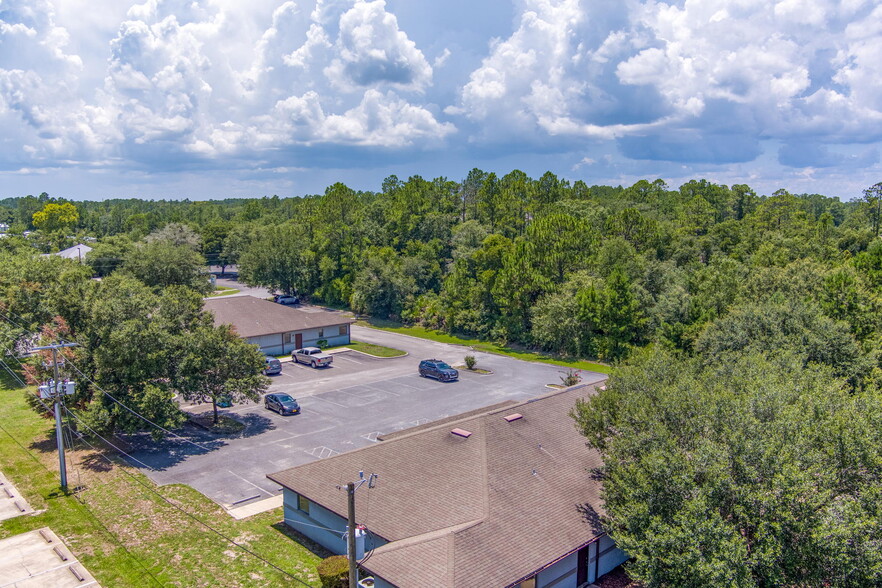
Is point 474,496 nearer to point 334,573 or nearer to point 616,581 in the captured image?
point 334,573

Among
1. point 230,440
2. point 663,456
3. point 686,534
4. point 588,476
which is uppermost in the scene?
point 663,456

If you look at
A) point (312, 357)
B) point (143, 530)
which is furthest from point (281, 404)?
point (143, 530)

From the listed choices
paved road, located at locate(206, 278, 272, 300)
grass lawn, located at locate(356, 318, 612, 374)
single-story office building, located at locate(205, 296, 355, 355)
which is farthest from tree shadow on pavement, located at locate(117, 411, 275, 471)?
paved road, located at locate(206, 278, 272, 300)

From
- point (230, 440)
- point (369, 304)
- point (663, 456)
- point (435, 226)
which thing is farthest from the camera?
point (435, 226)

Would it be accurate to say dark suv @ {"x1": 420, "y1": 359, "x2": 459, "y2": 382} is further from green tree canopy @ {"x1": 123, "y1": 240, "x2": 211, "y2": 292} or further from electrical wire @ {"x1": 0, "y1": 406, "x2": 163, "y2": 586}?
green tree canopy @ {"x1": 123, "y1": 240, "x2": 211, "y2": 292}

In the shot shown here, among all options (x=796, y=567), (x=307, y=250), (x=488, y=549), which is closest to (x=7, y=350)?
(x=488, y=549)

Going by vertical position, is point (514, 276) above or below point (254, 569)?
above

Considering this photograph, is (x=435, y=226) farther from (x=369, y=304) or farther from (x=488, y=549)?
(x=488, y=549)

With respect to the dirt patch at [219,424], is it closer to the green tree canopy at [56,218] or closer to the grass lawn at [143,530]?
the grass lawn at [143,530]
